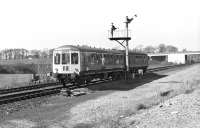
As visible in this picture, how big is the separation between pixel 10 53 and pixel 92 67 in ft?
341

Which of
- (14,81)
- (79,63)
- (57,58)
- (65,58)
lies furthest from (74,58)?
(14,81)

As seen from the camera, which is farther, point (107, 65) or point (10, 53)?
point (10, 53)

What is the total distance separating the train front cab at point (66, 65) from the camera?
2198 centimetres

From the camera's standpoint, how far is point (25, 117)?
39.3ft

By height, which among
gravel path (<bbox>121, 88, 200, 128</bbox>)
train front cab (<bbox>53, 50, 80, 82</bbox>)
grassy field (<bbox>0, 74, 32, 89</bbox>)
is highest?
train front cab (<bbox>53, 50, 80, 82</bbox>)

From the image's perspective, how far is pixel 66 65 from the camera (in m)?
22.3

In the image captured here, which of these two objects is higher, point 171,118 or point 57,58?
point 57,58

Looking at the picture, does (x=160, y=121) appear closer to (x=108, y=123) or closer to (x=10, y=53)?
(x=108, y=123)

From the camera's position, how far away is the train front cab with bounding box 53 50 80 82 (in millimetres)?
21984

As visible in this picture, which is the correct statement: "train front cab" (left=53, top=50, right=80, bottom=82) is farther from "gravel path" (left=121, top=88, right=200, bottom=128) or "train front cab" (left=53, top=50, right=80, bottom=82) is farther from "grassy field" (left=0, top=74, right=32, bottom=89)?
"gravel path" (left=121, top=88, right=200, bottom=128)

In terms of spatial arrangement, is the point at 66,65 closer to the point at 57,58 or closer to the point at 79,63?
the point at 79,63

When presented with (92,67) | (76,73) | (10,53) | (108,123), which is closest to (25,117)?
(108,123)

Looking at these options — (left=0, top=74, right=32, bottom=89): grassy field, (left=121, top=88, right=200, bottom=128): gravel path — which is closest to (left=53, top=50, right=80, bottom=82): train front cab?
(left=0, top=74, right=32, bottom=89): grassy field

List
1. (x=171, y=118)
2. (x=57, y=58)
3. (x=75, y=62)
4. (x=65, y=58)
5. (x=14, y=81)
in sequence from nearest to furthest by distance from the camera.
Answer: (x=171, y=118), (x=75, y=62), (x=65, y=58), (x=57, y=58), (x=14, y=81)
